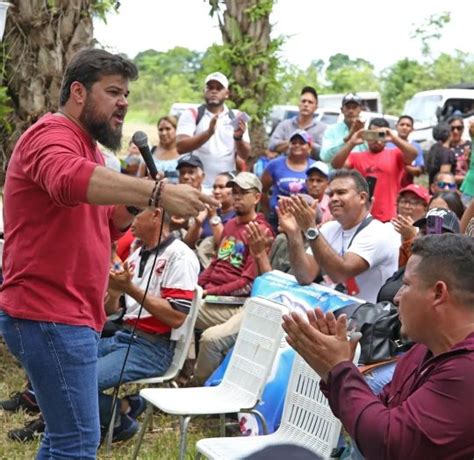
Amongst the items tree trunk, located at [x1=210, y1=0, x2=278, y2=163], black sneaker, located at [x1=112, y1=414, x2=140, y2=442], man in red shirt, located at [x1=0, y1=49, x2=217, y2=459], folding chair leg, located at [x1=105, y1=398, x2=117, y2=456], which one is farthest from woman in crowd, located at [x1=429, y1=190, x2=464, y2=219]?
tree trunk, located at [x1=210, y1=0, x2=278, y2=163]

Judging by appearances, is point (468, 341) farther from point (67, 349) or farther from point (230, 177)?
point (230, 177)

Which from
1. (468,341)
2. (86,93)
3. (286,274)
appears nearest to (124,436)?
(286,274)

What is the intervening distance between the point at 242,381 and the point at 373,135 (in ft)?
13.7

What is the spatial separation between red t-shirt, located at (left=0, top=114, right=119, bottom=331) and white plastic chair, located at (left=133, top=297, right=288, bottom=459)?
4.92ft

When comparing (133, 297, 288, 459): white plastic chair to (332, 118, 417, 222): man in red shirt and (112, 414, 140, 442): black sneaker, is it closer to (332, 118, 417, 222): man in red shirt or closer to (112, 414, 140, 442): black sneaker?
(112, 414, 140, 442): black sneaker

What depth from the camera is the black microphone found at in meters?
4.13

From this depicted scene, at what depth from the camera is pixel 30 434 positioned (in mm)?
6289

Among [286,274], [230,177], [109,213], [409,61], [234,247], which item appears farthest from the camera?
[409,61]

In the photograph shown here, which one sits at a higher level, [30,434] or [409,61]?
[409,61]

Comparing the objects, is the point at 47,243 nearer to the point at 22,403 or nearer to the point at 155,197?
the point at 155,197

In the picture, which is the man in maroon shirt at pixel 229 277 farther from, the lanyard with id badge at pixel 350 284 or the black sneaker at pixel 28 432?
the black sneaker at pixel 28 432

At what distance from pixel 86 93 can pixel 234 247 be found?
369 centimetres

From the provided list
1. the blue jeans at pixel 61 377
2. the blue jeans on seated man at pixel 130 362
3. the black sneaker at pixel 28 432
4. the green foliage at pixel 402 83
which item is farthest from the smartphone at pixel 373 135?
the green foliage at pixel 402 83

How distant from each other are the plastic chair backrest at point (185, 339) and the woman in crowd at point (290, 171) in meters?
3.09
